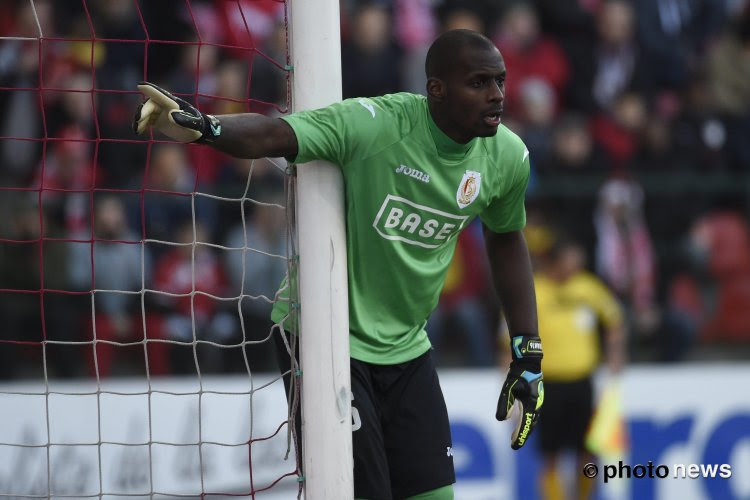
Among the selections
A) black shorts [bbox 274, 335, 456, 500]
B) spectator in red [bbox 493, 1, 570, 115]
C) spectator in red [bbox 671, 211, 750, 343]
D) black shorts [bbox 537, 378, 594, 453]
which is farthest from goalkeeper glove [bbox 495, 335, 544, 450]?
spectator in red [bbox 493, 1, 570, 115]

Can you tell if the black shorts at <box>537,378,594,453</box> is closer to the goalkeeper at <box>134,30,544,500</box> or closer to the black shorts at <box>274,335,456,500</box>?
the goalkeeper at <box>134,30,544,500</box>

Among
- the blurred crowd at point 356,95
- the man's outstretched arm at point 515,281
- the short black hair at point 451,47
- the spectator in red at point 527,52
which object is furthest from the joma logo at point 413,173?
the spectator in red at point 527,52

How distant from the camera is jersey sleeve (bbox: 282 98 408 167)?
3.95 meters

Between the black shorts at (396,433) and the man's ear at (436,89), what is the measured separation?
94cm

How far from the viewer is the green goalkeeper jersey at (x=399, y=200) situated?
413cm

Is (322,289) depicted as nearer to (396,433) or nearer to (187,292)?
(396,433)

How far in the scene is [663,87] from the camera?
1051cm

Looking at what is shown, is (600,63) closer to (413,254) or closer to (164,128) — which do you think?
(413,254)

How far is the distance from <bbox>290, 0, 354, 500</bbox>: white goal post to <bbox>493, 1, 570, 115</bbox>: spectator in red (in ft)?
20.0

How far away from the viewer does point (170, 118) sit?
366 centimetres

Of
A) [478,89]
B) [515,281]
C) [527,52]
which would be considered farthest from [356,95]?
[478,89]

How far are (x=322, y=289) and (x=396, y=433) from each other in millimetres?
582

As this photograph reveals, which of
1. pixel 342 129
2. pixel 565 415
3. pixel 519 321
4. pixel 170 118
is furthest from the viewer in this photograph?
pixel 565 415

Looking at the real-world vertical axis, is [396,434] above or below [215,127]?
below
